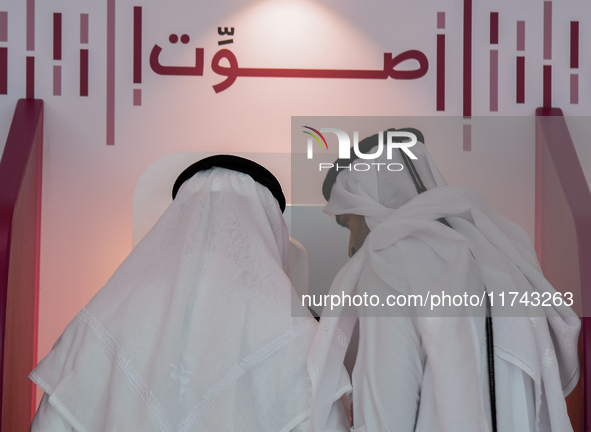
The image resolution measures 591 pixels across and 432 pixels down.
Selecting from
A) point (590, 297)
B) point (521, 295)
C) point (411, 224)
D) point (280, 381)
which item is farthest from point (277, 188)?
point (590, 297)

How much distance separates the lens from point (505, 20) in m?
2.08

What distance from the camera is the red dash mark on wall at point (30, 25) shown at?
2.00 m

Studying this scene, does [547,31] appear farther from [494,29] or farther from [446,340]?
[446,340]

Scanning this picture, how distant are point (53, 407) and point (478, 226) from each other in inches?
40.5

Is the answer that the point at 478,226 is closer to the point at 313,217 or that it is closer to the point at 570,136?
the point at 313,217

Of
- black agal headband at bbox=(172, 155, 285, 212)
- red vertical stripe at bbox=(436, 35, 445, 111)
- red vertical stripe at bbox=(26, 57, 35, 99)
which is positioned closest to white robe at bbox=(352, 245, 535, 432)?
black agal headband at bbox=(172, 155, 285, 212)

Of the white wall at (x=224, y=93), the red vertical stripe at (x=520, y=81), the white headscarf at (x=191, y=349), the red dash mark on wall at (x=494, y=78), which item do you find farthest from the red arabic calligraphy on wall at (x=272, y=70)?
the white headscarf at (x=191, y=349)

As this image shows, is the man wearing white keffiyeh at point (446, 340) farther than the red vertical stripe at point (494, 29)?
No

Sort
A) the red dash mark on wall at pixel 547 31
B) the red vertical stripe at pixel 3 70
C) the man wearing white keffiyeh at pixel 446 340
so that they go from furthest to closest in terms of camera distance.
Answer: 1. the red dash mark on wall at pixel 547 31
2. the red vertical stripe at pixel 3 70
3. the man wearing white keffiyeh at pixel 446 340

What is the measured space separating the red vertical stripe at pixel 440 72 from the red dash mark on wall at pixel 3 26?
5.34 feet

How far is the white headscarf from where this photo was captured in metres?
1.12

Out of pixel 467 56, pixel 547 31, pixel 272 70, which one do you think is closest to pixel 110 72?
pixel 272 70

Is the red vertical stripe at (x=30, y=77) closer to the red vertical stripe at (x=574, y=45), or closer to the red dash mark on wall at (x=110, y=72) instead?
the red dash mark on wall at (x=110, y=72)

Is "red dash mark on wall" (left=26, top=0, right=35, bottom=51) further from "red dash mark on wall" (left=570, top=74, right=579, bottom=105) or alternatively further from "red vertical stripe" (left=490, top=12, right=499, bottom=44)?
"red dash mark on wall" (left=570, top=74, right=579, bottom=105)
